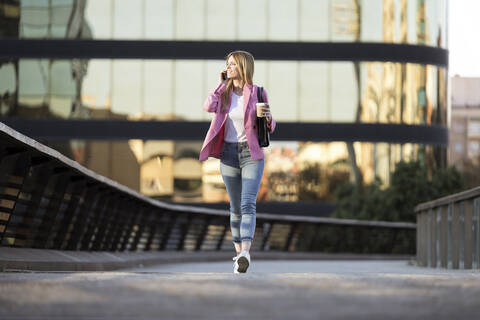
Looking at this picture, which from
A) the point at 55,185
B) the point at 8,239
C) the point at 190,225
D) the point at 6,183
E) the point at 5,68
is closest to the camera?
the point at 6,183

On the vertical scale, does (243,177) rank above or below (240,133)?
below

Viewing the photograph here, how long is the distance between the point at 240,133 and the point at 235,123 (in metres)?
0.10

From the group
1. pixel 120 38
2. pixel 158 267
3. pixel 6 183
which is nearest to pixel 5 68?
pixel 120 38

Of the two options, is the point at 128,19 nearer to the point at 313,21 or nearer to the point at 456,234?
the point at 313,21

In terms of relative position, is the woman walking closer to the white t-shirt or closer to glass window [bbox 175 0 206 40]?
the white t-shirt

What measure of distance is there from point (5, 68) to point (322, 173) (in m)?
14.0

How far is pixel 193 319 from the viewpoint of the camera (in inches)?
213

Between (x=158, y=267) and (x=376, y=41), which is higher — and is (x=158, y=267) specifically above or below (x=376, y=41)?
below

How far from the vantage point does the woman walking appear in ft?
33.6

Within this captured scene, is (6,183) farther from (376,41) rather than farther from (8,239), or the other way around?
(376,41)

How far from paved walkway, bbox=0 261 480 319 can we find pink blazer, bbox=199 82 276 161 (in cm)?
245

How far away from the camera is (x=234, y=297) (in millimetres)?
6324

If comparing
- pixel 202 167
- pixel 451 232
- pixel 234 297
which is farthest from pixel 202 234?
pixel 234 297

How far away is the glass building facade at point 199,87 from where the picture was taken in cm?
4909
